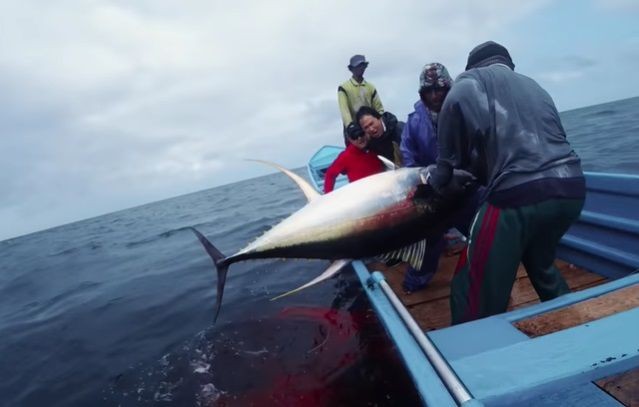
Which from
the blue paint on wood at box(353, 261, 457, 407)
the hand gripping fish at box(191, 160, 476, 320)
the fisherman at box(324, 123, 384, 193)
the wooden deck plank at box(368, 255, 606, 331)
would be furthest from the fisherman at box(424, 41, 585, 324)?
the fisherman at box(324, 123, 384, 193)

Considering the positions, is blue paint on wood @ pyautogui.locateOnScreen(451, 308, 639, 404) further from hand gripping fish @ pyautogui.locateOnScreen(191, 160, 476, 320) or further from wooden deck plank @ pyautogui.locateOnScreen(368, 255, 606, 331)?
wooden deck plank @ pyautogui.locateOnScreen(368, 255, 606, 331)

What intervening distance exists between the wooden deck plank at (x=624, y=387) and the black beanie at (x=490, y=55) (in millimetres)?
2237

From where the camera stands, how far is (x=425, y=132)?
15.2 ft

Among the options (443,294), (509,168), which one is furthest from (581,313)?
(443,294)

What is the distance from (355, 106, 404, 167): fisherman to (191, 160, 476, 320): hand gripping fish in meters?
1.35

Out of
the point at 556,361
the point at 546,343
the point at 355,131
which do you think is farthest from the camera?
the point at 355,131

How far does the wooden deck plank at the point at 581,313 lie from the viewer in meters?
2.43

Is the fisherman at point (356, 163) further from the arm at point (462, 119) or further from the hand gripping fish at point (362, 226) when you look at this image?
the arm at point (462, 119)

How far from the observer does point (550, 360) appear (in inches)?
74.6

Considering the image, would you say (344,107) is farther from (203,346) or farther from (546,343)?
(546,343)

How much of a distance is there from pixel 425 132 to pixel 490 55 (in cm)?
166

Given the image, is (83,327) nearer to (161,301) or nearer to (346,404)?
(161,301)

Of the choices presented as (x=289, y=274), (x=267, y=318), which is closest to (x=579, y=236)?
(x=267, y=318)

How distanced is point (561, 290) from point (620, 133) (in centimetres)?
2396
